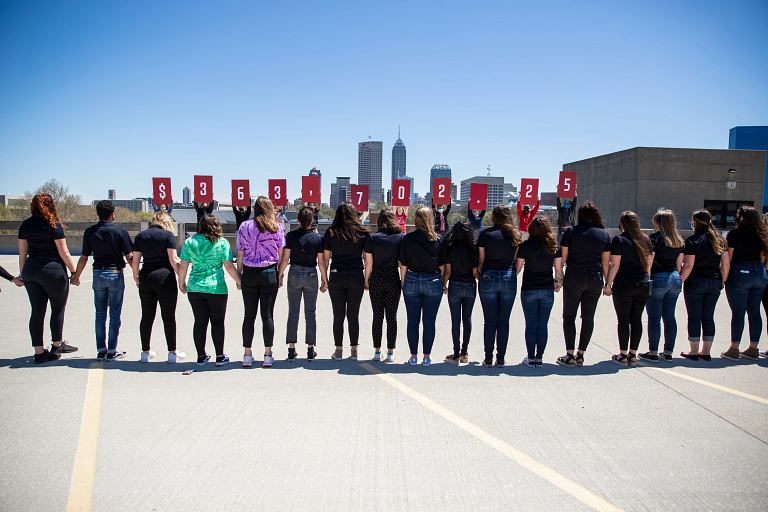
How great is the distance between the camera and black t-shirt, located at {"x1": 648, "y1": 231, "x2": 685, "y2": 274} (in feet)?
17.4

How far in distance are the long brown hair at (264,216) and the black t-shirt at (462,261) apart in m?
1.99

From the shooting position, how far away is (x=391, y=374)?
4.93 meters

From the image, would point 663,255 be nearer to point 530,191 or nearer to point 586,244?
point 586,244

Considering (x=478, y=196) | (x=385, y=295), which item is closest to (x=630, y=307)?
(x=385, y=295)

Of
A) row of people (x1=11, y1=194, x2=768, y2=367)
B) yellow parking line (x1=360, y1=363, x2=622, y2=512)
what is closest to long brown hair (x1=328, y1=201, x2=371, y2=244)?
row of people (x1=11, y1=194, x2=768, y2=367)

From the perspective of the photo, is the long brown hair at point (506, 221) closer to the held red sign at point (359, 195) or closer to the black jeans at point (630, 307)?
the black jeans at point (630, 307)

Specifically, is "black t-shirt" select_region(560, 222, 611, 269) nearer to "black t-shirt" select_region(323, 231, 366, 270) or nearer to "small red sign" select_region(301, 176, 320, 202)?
"black t-shirt" select_region(323, 231, 366, 270)

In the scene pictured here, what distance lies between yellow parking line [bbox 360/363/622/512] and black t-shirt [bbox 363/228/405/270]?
4.57 ft

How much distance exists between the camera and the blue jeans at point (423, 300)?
5.18 m

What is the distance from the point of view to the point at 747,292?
5.52m

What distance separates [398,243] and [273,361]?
1.98 meters

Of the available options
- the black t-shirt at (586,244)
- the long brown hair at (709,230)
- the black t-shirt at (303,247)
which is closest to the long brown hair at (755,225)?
the long brown hair at (709,230)

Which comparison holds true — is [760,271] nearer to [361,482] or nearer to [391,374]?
[391,374]

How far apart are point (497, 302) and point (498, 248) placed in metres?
0.61
